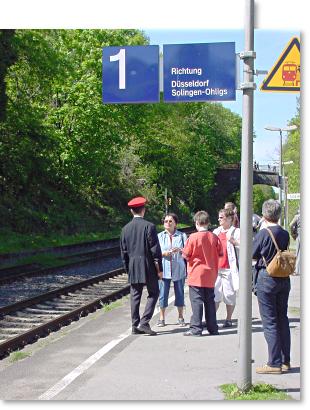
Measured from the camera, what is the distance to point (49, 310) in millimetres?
12172

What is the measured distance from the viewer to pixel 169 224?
9.63 metres

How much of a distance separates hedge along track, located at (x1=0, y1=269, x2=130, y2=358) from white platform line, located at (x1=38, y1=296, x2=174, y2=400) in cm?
145

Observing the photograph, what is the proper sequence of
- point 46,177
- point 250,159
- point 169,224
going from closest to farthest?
point 250,159 → point 169,224 → point 46,177

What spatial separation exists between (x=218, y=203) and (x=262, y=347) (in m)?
22.5

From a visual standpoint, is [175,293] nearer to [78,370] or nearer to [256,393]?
[78,370]

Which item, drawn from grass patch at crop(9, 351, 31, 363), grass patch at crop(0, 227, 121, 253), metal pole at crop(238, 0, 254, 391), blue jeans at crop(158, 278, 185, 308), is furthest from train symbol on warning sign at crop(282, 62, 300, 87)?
grass patch at crop(0, 227, 121, 253)

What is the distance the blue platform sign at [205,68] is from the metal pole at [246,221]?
142cm

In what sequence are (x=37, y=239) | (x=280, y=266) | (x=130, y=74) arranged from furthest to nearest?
1. (x=37, y=239)
2. (x=130, y=74)
3. (x=280, y=266)

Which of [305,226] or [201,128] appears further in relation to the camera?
[201,128]

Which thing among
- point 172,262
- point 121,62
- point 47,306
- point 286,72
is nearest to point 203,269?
point 172,262

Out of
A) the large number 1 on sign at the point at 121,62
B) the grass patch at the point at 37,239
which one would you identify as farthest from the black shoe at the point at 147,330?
the grass patch at the point at 37,239

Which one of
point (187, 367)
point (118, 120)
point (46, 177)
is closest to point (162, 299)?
point (187, 367)

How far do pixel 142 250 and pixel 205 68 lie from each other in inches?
100

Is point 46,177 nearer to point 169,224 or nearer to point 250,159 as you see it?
point 169,224
